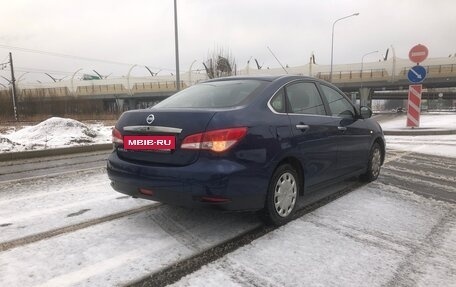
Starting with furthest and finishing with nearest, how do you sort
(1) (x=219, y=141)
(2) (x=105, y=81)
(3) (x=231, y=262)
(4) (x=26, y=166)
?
(2) (x=105, y=81) < (4) (x=26, y=166) < (1) (x=219, y=141) < (3) (x=231, y=262)

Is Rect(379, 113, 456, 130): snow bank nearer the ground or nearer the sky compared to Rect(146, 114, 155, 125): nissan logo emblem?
nearer the ground

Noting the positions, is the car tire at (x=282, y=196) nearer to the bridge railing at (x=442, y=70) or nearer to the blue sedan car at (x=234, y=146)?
the blue sedan car at (x=234, y=146)

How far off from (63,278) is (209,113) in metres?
1.78

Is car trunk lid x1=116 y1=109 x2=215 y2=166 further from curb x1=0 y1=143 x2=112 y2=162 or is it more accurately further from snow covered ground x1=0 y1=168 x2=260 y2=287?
curb x1=0 y1=143 x2=112 y2=162

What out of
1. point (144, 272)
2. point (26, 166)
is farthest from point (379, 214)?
point (26, 166)

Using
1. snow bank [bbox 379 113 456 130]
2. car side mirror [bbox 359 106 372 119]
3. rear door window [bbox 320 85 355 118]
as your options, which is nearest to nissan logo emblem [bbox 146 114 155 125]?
rear door window [bbox 320 85 355 118]

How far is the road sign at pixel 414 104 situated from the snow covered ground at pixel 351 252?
11949 millimetres

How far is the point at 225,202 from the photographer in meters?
3.57

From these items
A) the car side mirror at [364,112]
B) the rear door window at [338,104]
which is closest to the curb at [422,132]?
the car side mirror at [364,112]

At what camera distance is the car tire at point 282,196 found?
13.1ft

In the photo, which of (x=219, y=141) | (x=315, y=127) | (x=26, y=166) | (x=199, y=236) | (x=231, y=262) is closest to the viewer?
(x=231, y=262)

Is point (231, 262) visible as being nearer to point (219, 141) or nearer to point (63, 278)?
point (219, 141)

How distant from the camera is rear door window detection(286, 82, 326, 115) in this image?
450 cm

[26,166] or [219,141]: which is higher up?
[219,141]
